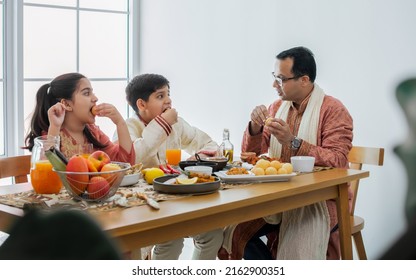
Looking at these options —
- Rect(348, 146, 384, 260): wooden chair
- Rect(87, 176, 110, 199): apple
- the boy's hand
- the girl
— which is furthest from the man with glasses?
Rect(87, 176, 110, 199): apple

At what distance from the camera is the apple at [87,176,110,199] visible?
0.83m

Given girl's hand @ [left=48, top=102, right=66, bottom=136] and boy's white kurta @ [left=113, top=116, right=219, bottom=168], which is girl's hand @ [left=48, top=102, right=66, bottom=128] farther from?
boy's white kurta @ [left=113, top=116, right=219, bottom=168]

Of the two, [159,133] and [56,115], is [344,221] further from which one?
[56,115]

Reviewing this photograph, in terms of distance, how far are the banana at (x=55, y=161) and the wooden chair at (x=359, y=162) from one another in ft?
3.02

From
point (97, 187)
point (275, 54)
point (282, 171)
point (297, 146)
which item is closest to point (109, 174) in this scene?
point (97, 187)

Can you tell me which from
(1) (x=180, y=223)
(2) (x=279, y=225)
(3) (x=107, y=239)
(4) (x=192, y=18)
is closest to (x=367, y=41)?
(2) (x=279, y=225)

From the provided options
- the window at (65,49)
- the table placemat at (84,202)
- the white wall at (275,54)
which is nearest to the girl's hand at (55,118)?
the table placemat at (84,202)

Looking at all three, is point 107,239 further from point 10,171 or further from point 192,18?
point 192,18

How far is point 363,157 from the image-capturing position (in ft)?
5.26

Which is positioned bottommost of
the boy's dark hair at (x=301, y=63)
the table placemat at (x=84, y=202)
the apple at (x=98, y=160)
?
the table placemat at (x=84, y=202)

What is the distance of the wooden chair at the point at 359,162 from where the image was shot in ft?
4.94

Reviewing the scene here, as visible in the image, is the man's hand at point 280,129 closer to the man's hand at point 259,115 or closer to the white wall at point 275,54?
the man's hand at point 259,115

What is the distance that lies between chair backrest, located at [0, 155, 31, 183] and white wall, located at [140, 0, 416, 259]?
0.87m

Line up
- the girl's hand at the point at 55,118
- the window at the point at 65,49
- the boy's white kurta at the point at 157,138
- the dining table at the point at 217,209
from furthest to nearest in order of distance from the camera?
1. the window at the point at 65,49
2. the boy's white kurta at the point at 157,138
3. the girl's hand at the point at 55,118
4. the dining table at the point at 217,209
